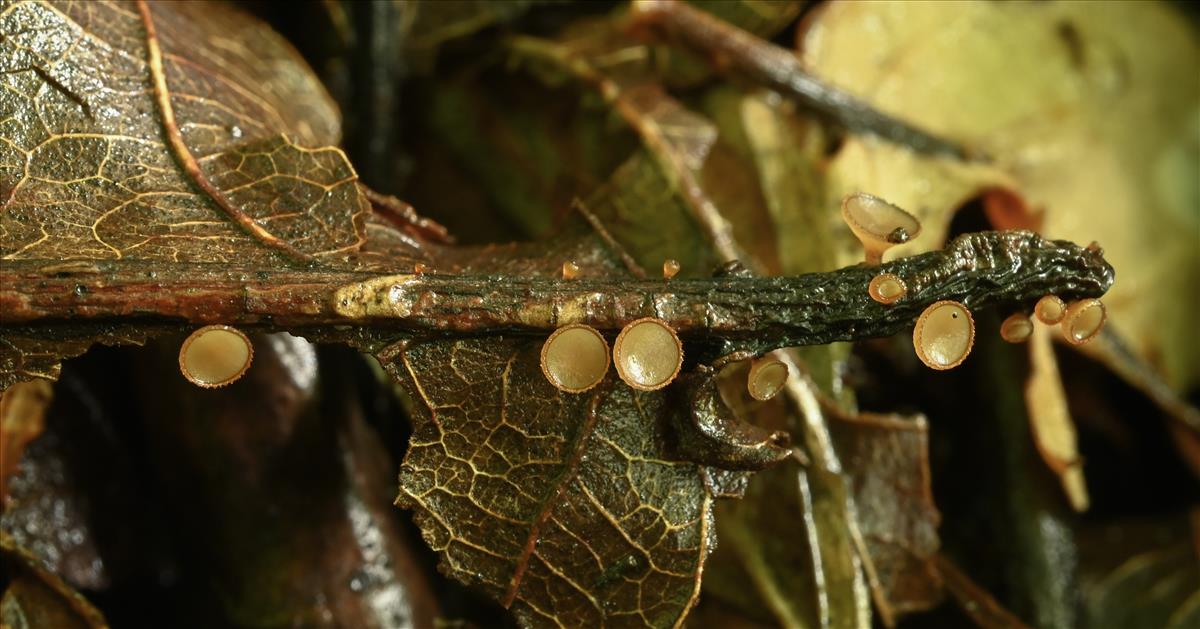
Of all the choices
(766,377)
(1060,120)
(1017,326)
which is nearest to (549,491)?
(766,377)

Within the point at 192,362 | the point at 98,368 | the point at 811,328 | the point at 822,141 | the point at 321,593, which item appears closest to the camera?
the point at 192,362

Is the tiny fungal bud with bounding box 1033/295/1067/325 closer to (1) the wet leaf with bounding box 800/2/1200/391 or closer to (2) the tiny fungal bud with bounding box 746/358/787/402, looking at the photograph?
(2) the tiny fungal bud with bounding box 746/358/787/402

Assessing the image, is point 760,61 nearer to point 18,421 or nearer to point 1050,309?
point 1050,309

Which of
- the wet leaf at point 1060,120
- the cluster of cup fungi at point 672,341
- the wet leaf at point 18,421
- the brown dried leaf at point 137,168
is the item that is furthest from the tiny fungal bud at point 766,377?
the wet leaf at point 18,421

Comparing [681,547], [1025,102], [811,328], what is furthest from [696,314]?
[1025,102]

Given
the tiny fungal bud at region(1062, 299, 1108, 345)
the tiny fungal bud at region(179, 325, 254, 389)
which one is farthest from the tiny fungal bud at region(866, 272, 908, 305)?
the tiny fungal bud at region(179, 325, 254, 389)

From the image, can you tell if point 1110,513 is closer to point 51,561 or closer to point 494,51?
point 494,51

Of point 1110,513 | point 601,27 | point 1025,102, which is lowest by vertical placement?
point 1110,513
